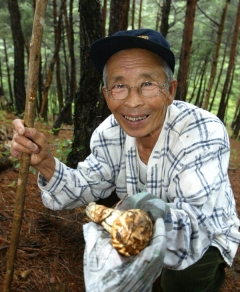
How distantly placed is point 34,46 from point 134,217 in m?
0.99

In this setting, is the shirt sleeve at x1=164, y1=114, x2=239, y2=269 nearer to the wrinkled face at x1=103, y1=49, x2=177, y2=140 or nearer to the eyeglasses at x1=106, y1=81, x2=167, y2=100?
the wrinkled face at x1=103, y1=49, x2=177, y2=140

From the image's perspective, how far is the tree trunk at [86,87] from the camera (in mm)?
3492

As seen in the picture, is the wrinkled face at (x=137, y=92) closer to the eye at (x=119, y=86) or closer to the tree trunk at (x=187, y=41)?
the eye at (x=119, y=86)

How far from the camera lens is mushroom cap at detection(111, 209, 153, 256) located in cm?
125

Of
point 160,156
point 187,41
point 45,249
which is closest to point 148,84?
point 160,156

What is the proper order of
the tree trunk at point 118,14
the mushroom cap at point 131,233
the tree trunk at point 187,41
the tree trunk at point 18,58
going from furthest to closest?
the tree trunk at point 18,58, the tree trunk at point 187,41, the tree trunk at point 118,14, the mushroom cap at point 131,233

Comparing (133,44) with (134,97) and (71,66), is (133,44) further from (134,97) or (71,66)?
(71,66)

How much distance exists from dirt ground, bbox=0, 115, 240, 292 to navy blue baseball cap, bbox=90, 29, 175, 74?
69.4 inches

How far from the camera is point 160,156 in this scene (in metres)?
2.10

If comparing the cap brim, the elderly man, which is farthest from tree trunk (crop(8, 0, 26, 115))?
the cap brim

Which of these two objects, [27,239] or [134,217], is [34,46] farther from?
[27,239]

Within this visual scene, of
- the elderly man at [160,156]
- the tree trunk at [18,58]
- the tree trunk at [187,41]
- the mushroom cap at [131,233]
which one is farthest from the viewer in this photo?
the tree trunk at [18,58]

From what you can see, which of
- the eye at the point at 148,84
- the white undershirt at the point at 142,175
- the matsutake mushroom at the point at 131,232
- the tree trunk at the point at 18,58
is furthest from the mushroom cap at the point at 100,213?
the tree trunk at the point at 18,58

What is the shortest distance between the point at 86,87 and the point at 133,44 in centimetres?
178
